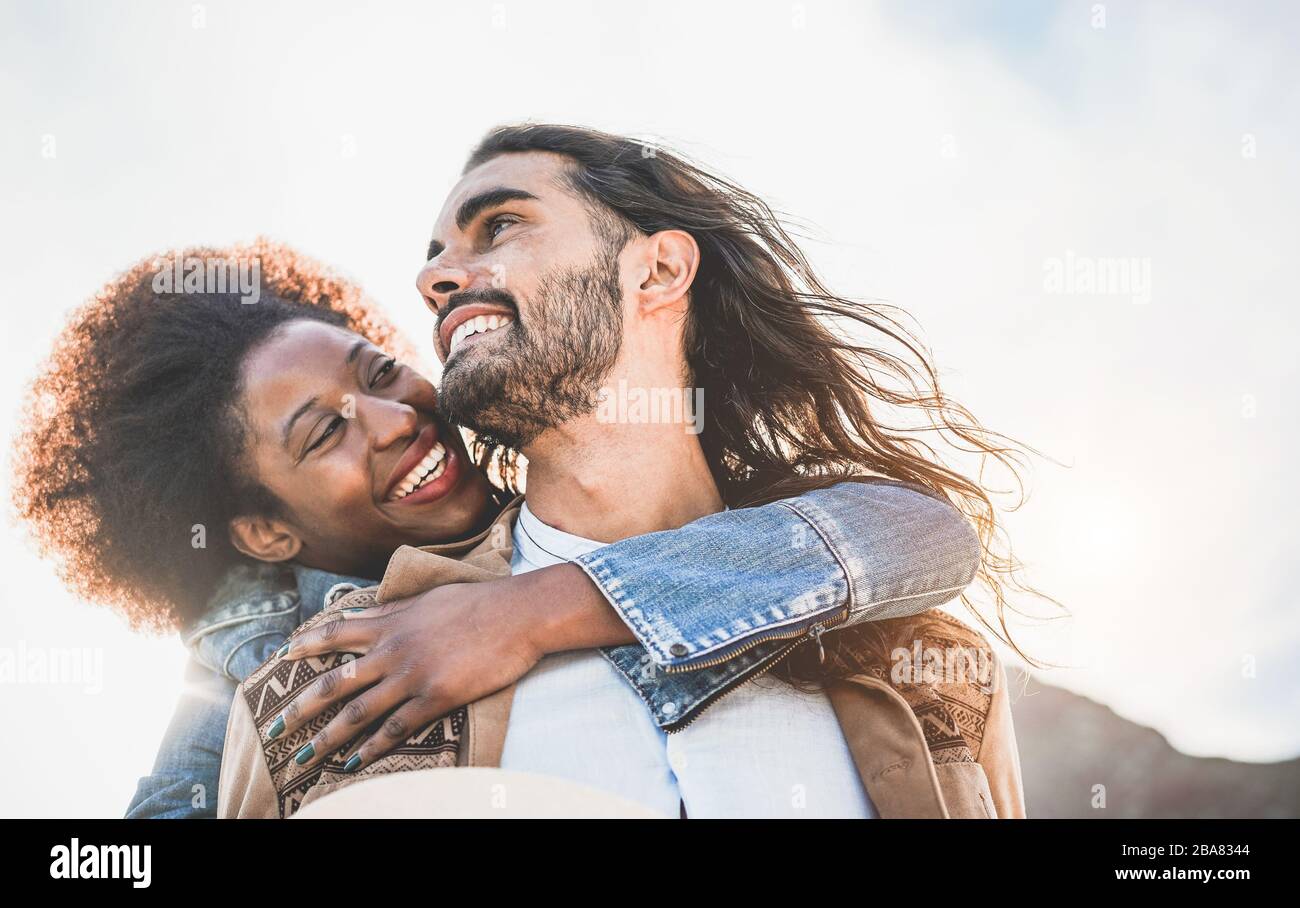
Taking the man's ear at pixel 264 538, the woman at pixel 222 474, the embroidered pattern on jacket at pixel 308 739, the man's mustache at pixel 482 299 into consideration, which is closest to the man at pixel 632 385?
the man's mustache at pixel 482 299

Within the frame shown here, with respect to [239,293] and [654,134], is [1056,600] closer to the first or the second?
[654,134]

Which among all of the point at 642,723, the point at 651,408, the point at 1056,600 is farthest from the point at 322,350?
the point at 1056,600

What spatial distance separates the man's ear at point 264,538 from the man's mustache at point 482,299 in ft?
1.93

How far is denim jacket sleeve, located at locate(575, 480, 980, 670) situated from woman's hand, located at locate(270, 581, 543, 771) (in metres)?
0.19

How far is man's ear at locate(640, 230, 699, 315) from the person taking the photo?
2.35m

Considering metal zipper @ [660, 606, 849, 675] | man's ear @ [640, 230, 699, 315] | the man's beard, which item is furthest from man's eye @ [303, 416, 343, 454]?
metal zipper @ [660, 606, 849, 675]

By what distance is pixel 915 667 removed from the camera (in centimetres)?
205

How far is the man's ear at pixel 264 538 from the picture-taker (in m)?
2.36

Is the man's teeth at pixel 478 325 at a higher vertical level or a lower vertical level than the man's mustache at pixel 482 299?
lower

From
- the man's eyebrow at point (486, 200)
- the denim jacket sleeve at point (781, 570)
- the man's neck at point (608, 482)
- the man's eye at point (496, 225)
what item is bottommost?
the denim jacket sleeve at point (781, 570)

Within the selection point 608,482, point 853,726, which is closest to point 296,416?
point 608,482

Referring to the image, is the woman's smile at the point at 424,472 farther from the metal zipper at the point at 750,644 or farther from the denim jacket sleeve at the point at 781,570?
the metal zipper at the point at 750,644
